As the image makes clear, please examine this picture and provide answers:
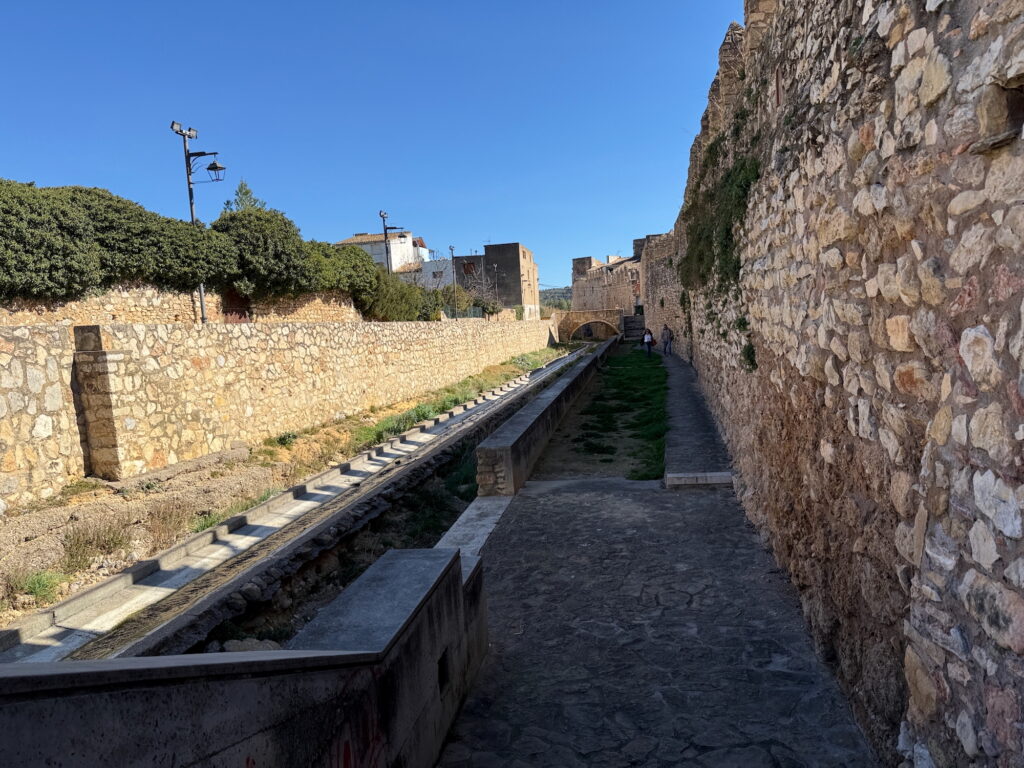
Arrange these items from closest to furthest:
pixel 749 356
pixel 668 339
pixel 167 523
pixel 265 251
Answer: pixel 749 356 < pixel 167 523 < pixel 265 251 < pixel 668 339

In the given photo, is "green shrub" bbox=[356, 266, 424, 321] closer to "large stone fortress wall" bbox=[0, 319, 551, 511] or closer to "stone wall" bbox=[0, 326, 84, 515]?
"large stone fortress wall" bbox=[0, 319, 551, 511]

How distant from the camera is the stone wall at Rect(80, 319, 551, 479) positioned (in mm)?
8109

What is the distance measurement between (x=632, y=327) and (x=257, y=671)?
4251 centimetres

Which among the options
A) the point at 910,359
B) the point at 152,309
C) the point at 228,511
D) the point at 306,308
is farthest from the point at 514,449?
the point at 306,308

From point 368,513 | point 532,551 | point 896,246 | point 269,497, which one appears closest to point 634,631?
point 532,551

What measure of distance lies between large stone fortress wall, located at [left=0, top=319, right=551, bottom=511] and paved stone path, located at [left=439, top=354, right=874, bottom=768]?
220 inches

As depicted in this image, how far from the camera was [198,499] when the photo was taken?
7.83 meters

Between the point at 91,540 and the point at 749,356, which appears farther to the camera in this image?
the point at 91,540

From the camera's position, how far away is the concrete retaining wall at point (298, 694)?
4.05 ft

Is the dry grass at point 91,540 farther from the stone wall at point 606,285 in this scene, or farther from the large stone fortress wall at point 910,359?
the stone wall at point 606,285

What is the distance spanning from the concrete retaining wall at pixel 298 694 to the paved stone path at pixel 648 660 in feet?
1.18

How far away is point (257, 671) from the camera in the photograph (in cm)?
175

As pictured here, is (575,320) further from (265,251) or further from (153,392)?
(153,392)

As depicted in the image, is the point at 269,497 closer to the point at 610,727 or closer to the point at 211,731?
the point at 610,727
